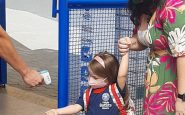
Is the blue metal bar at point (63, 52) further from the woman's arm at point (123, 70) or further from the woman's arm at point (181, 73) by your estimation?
the woman's arm at point (181, 73)

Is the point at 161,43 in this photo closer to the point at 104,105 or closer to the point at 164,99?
the point at 164,99

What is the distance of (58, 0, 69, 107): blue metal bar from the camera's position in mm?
2881

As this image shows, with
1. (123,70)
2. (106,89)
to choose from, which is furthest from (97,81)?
(123,70)

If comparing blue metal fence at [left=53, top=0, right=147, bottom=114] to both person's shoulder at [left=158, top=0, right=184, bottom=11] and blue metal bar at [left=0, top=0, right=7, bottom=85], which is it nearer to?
person's shoulder at [left=158, top=0, right=184, bottom=11]

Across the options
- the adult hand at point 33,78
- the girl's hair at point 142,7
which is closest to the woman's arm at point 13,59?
the adult hand at point 33,78

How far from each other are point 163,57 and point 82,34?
3.12 feet

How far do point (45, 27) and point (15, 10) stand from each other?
3737 millimetres

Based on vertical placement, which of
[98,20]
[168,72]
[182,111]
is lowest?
[182,111]

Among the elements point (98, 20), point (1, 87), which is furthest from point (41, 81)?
point (1, 87)

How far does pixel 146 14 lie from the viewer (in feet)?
7.98

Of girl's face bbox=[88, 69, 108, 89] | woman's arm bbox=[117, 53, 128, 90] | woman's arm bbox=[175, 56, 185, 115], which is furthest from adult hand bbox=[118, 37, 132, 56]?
woman's arm bbox=[175, 56, 185, 115]

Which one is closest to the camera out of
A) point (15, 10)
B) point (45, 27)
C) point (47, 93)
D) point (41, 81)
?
point (41, 81)

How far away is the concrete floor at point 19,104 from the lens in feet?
17.3

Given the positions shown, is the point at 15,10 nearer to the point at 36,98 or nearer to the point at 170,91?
the point at 36,98
